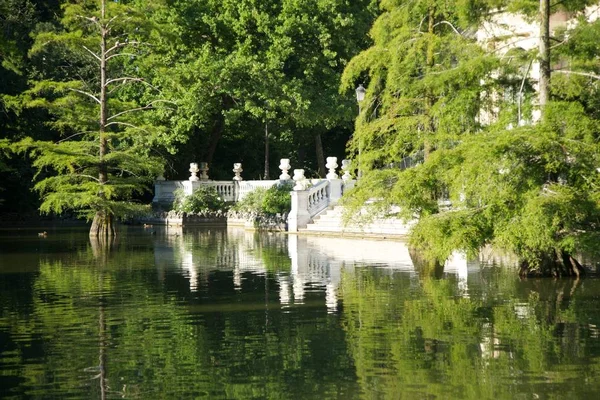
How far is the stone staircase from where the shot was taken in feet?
108

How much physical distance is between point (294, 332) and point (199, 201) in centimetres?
3376

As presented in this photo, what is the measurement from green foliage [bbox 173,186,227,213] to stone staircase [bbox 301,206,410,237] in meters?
9.85

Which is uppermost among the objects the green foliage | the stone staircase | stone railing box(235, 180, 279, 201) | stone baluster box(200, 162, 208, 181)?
stone baluster box(200, 162, 208, 181)

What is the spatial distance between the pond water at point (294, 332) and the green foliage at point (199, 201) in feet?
74.9

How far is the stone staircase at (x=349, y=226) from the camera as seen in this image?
108ft

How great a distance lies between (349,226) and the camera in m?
34.7

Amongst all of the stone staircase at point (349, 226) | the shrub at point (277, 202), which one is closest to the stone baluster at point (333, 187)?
the stone staircase at point (349, 226)

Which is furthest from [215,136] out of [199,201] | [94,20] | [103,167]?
[94,20]

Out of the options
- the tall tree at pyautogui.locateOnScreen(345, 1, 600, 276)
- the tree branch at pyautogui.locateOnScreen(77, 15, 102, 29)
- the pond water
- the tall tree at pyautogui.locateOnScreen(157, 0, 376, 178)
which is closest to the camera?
the pond water

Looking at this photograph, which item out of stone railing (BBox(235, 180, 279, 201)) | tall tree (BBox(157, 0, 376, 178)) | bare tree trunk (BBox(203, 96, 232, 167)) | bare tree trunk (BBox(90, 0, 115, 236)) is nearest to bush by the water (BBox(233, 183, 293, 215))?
stone railing (BBox(235, 180, 279, 201))

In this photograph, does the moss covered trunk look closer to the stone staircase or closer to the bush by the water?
the stone staircase

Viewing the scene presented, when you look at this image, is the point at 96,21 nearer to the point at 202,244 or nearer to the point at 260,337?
the point at 202,244

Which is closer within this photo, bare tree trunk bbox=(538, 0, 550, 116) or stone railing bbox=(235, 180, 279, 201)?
bare tree trunk bbox=(538, 0, 550, 116)

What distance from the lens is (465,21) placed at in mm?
19547
